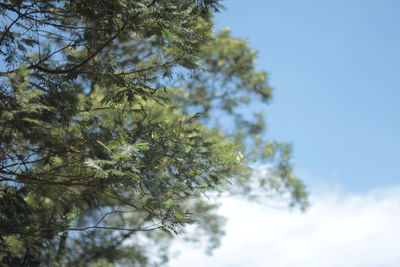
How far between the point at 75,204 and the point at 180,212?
3097 mm

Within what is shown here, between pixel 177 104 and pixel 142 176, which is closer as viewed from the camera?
pixel 142 176

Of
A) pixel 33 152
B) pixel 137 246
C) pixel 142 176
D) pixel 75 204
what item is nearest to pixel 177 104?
pixel 137 246

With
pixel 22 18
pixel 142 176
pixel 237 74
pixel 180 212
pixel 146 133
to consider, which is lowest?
pixel 180 212

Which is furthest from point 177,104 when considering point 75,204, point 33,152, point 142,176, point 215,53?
point 142,176

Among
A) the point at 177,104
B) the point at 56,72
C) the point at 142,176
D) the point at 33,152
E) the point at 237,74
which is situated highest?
the point at 237,74

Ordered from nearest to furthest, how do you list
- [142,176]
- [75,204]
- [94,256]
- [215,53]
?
1. [142,176]
2. [75,204]
3. [94,256]
4. [215,53]

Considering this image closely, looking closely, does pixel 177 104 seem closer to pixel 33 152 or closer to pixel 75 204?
pixel 75 204

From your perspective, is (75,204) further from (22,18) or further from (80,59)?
(22,18)

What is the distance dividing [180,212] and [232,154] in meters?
2.05

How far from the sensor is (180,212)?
188 inches

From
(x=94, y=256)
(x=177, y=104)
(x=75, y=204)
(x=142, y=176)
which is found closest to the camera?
(x=142, y=176)

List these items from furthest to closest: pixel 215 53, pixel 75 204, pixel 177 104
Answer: pixel 215 53 < pixel 177 104 < pixel 75 204

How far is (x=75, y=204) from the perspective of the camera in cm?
718

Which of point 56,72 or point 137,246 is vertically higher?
point 137,246
